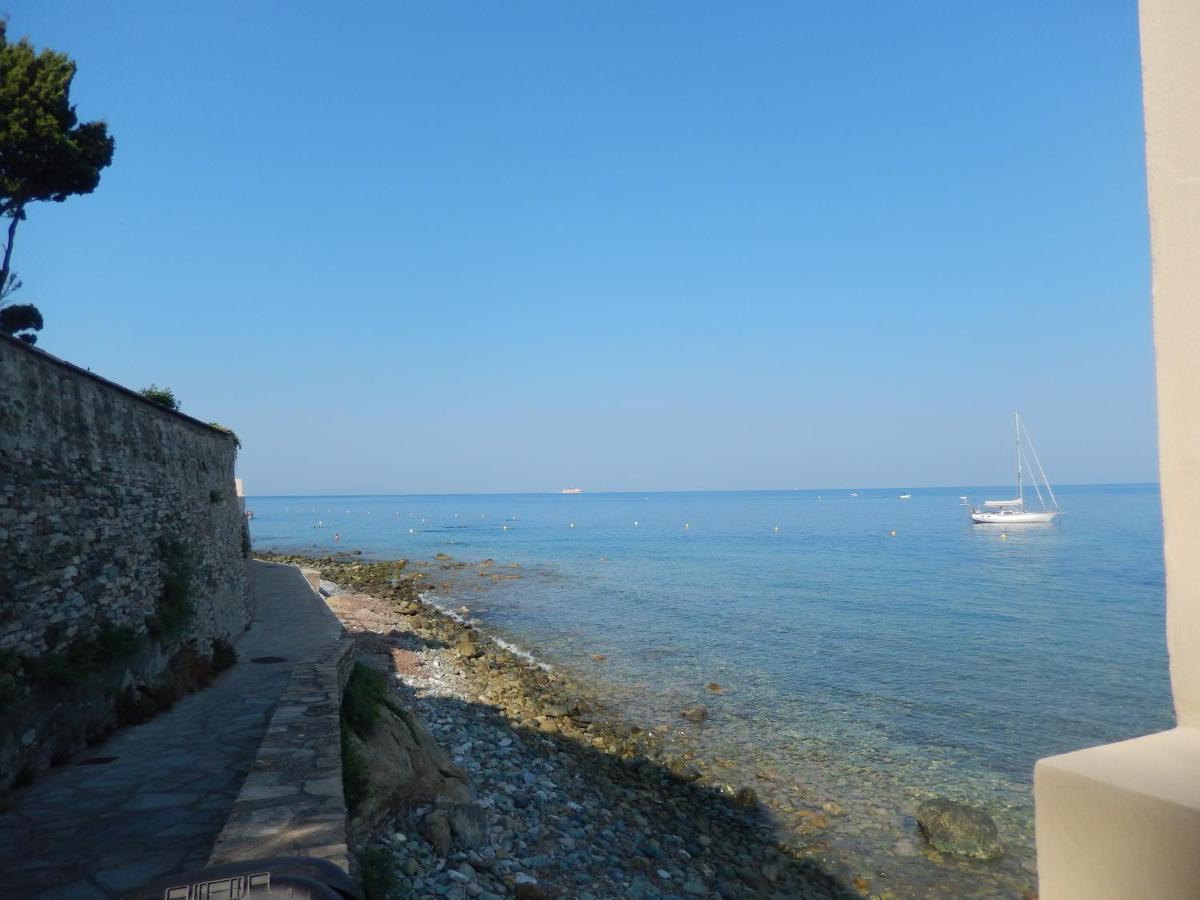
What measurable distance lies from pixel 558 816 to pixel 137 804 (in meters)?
5.38

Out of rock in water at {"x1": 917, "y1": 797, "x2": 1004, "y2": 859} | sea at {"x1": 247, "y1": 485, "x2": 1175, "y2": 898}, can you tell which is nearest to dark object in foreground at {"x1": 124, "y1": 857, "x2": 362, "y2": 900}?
sea at {"x1": 247, "y1": 485, "x2": 1175, "y2": 898}

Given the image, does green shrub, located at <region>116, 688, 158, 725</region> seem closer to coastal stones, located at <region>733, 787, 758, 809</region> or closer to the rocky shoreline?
the rocky shoreline

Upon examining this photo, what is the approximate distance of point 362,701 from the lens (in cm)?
898

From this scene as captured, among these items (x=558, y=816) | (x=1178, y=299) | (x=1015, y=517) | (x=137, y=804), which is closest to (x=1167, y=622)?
(x=1178, y=299)

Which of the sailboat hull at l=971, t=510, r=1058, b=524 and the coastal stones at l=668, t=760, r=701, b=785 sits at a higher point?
the sailboat hull at l=971, t=510, r=1058, b=524

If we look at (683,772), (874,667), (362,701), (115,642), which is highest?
(115,642)

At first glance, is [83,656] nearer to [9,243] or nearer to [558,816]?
[558,816]

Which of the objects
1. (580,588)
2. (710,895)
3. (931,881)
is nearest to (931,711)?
(931,881)

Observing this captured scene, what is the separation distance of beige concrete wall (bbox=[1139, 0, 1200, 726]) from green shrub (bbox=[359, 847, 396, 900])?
5.46 m

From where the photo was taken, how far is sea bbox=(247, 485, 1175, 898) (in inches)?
424

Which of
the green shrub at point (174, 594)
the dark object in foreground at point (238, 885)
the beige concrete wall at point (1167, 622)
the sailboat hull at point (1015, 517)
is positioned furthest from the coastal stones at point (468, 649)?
the sailboat hull at point (1015, 517)

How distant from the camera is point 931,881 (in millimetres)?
8844

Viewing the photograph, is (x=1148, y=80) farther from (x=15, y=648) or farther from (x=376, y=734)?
(x=376, y=734)

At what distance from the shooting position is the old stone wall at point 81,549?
20.6ft
